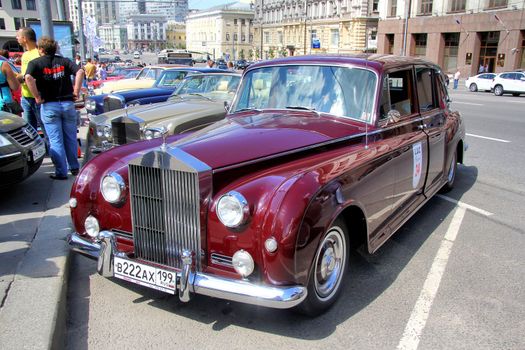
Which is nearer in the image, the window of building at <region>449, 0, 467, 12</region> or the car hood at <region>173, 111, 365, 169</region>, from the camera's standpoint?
the car hood at <region>173, 111, 365, 169</region>

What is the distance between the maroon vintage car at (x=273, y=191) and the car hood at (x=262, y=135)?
13 mm

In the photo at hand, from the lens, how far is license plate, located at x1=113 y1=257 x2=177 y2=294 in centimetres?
293

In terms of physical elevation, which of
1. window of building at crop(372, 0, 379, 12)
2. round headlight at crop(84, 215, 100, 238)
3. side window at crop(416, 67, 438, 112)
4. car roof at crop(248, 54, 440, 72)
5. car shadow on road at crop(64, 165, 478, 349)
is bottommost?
car shadow on road at crop(64, 165, 478, 349)

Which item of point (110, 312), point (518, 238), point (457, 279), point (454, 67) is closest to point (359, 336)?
point (457, 279)

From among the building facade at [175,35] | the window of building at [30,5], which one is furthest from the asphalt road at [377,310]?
the building facade at [175,35]

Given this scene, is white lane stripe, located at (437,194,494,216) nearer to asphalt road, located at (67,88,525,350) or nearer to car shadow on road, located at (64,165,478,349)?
asphalt road, located at (67,88,525,350)

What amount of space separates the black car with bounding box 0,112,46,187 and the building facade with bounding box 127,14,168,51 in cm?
15058

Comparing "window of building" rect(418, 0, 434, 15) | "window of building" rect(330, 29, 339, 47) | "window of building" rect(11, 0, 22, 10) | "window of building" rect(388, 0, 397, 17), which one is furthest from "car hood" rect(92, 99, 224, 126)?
"window of building" rect(11, 0, 22, 10)

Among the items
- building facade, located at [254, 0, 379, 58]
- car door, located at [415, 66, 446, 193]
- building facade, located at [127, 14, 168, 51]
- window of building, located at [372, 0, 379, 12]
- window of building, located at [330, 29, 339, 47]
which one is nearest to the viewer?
car door, located at [415, 66, 446, 193]

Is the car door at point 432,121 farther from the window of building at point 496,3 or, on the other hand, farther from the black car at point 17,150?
the window of building at point 496,3

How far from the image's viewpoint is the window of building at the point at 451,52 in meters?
45.2

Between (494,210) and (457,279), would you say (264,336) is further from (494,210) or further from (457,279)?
(494,210)

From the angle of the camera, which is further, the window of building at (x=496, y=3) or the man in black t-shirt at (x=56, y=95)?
the window of building at (x=496, y=3)

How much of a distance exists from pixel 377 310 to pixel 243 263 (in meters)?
1.18
